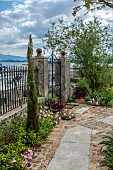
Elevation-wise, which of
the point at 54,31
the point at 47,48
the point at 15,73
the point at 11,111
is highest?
the point at 54,31

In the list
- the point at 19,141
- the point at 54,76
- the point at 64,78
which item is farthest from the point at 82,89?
the point at 19,141

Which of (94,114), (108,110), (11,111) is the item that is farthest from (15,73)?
(108,110)

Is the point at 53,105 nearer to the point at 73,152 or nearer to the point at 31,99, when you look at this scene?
the point at 31,99

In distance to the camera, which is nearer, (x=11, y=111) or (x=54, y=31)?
(x=11, y=111)

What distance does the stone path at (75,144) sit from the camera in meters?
3.32

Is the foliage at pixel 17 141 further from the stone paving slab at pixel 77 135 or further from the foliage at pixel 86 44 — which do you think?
the foliage at pixel 86 44

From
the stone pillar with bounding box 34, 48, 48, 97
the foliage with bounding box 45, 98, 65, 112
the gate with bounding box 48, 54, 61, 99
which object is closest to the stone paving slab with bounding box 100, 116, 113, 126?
the foliage with bounding box 45, 98, 65, 112

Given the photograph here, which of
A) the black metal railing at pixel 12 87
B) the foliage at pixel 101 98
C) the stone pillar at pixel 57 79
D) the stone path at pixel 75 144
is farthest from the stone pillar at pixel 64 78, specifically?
the black metal railing at pixel 12 87

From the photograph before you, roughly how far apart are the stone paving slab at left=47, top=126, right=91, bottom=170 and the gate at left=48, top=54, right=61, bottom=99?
2955mm

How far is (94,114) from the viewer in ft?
20.8

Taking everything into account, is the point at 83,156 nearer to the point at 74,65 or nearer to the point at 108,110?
the point at 108,110

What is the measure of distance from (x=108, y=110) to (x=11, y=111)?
3039mm

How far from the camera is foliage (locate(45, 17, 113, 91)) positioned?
812 centimetres

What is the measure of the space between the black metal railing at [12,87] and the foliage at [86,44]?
2855 millimetres
